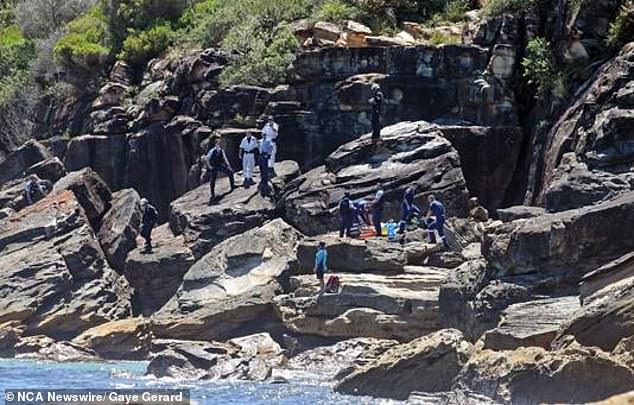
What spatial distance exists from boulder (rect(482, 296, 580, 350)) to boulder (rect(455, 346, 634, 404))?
0.67 metres

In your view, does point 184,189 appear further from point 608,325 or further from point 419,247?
point 608,325

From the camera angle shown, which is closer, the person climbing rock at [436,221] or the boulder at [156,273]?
the person climbing rock at [436,221]

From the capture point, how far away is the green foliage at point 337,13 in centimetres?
4569

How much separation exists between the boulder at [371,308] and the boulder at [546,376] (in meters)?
5.03

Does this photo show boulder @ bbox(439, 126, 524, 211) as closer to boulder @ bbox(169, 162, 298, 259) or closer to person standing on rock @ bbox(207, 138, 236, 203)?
boulder @ bbox(169, 162, 298, 259)

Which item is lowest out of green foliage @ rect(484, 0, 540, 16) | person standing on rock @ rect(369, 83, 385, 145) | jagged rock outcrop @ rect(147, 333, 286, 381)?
jagged rock outcrop @ rect(147, 333, 286, 381)

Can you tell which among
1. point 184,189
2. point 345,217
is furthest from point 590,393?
point 184,189

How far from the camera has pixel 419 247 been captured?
31.5 metres

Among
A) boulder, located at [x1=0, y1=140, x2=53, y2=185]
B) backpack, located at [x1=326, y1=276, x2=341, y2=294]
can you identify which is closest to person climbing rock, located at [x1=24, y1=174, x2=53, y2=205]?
boulder, located at [x1=0, y1=140, x2=53, y2=185]

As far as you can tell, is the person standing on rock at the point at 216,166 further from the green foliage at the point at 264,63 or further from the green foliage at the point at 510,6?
the green foliage at the point at 510,6

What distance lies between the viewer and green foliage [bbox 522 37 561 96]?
3684cm

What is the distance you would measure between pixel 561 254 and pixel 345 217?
8444 mm

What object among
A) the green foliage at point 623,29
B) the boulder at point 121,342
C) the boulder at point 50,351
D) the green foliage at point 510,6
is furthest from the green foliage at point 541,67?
the boulder at point 50,351

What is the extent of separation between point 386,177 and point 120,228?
8.98 metres
